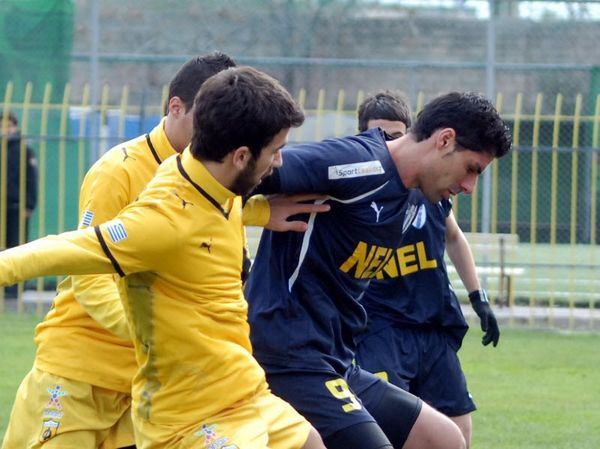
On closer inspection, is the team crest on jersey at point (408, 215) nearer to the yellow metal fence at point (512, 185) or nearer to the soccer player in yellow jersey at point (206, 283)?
the soccer player in yellow jersey at point (206, 283)

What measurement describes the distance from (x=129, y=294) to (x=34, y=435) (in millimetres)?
1029

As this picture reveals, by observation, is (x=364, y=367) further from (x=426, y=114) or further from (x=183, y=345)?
(x=183, y=345)

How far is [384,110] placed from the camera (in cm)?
602

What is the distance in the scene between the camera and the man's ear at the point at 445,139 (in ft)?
14.4

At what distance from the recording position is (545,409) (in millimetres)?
8438

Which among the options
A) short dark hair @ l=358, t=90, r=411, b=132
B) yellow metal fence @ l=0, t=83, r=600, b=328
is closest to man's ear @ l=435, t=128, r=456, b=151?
short dark hair @ l=358, t=90, r=411, b=132

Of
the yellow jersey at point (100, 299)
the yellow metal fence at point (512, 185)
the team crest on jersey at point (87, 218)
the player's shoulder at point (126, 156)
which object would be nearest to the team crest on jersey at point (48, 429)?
the yellow jersey at point (100, 299)

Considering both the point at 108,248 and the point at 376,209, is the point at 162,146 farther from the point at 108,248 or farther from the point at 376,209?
the point at 108,248

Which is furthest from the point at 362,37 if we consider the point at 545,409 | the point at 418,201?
the point at 418,201

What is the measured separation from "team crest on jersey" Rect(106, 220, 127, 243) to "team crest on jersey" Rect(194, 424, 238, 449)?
0.61 m

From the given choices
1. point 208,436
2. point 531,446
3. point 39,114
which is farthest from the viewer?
point 39,114

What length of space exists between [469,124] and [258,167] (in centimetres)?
104

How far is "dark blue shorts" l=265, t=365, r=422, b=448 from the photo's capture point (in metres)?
4.26

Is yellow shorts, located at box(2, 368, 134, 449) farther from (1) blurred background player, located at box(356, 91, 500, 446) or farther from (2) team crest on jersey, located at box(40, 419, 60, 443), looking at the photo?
(1) blurred background player, located at box(356, 91, 500, 446)
